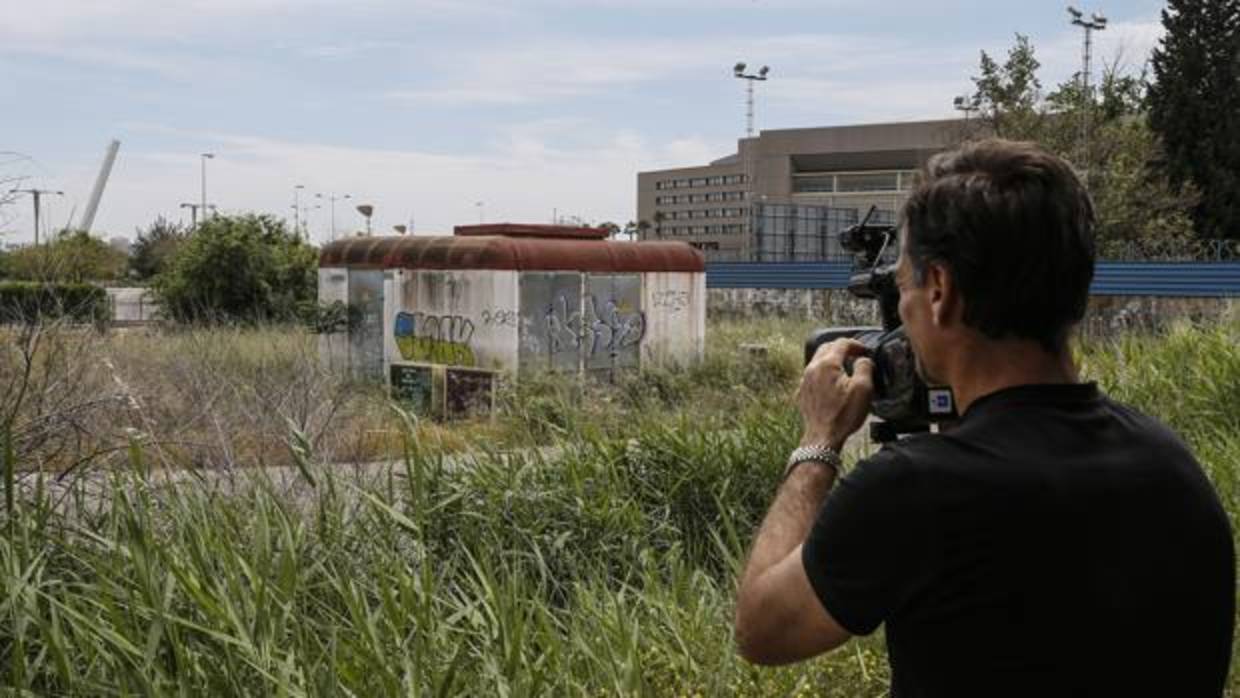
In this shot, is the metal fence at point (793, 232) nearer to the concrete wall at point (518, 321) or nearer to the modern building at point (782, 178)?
the modern building at point (782, 178)

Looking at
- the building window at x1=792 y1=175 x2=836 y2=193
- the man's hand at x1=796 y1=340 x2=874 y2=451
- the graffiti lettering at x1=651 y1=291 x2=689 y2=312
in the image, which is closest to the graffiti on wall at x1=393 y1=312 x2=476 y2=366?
the graffiti lettering at x1=651 y1=291 x2=689 y2=312

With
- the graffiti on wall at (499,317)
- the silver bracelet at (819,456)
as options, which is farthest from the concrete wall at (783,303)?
the silver bracelet at (819,456)

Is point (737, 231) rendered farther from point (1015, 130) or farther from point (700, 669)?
point (700, 669)

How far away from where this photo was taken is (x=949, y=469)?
5.47 ft

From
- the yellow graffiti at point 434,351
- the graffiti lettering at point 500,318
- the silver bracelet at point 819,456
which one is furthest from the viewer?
the yellow graffiti at point 434,351

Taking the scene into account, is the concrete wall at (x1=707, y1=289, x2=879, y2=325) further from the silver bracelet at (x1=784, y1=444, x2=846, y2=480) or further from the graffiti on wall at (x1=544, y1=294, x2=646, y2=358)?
the silver bracelet at (x1=784, y1=444, x2=846, y2=480)

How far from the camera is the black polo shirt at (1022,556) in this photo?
1660 mm

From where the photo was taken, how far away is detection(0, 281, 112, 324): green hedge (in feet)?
20.2

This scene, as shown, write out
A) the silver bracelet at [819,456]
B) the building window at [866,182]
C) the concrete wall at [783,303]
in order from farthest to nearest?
the building window at [866,182] → the concrete wall at [783,303] → the silver bracelet at [819,456]

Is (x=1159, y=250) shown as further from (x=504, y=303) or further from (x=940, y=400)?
(x=940, y=400)

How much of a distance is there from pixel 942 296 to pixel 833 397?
1.13ft

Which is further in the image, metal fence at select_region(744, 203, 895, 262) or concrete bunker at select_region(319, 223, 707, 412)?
metal fence at select_region(744, 203, 895, 262)

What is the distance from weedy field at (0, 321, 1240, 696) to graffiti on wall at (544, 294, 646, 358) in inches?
362

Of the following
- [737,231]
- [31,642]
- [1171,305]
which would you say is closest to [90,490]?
[31,642]
